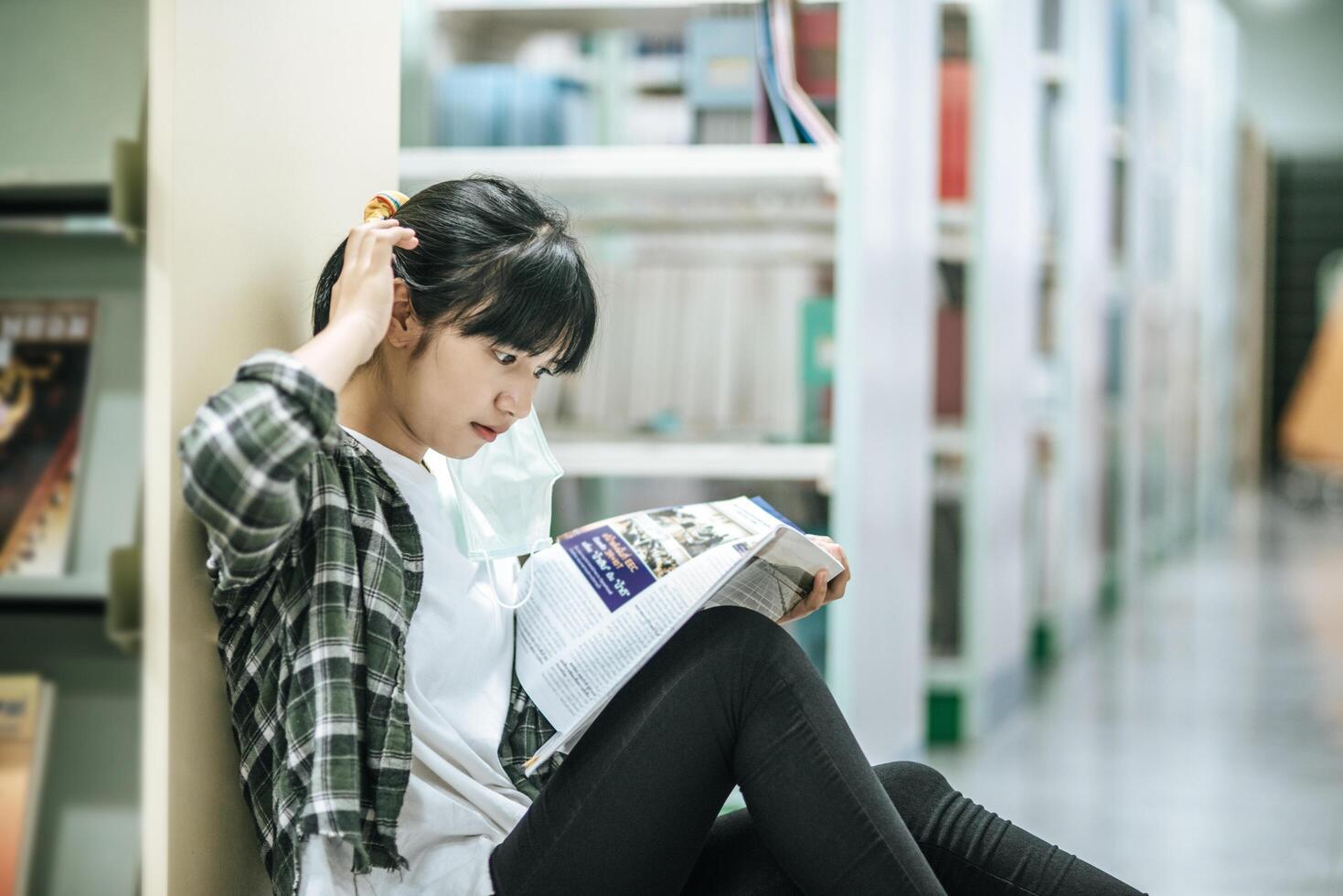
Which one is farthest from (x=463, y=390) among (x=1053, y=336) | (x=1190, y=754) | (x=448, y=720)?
(x=1053, y=336)

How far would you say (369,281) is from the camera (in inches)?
40.8

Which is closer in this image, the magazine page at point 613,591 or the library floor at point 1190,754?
the magazine page at point 613,591

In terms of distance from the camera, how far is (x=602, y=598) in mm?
1214

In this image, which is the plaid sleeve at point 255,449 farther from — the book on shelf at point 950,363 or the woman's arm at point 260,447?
the book on shelf at point 950,363

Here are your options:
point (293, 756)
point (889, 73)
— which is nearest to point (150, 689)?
point (293, 756)

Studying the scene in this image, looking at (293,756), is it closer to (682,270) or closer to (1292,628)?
(682,270)

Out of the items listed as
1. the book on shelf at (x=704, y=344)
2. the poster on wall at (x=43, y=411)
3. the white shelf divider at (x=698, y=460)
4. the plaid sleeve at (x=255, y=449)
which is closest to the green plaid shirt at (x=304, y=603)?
the plaid sleeve at (x=255, y=449)

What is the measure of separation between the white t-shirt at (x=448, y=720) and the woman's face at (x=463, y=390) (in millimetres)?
37

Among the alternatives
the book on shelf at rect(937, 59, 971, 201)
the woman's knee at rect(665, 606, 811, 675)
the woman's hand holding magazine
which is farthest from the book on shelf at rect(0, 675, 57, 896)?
the book on shelf at rect(937, 59, 971, 201)

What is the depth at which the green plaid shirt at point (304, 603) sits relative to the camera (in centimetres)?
91

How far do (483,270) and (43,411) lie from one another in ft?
1.33

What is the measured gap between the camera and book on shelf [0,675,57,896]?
43.6 inches

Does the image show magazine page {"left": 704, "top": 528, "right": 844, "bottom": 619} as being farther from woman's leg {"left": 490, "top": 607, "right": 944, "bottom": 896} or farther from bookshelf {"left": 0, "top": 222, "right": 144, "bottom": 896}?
bookshelf {"left": 0, "top": 222, "right": 144, "bottom": 896}

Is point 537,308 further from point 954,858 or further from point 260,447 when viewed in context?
point 954,858
